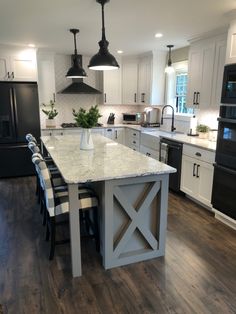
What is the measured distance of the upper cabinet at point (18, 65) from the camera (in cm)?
480

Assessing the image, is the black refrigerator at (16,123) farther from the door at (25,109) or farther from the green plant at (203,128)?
the green plant at (203,128)

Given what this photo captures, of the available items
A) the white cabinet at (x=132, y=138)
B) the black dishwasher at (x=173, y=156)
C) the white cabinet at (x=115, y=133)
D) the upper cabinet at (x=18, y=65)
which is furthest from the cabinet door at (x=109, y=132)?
the upper cabinet at (x=18, y=65)

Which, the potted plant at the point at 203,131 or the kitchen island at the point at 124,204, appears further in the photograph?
the potted plant at the point at 203,131

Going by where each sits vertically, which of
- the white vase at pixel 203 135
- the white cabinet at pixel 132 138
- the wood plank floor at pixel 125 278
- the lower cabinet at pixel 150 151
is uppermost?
the white vase at pixel 203 135

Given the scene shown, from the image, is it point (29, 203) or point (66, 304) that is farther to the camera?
point (29, 203)

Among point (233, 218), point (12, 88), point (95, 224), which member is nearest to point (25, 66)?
point (12, 88)

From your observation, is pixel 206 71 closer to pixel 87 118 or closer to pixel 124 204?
pixel 87 118

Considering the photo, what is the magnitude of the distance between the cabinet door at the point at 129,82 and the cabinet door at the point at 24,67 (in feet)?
6.75

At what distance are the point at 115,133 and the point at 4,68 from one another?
8.69ft

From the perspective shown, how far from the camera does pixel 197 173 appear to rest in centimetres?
370

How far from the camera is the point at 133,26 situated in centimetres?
344

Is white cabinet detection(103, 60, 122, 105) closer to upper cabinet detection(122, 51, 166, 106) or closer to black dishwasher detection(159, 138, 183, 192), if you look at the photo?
upper cabinet detection(122, 51, 166, 106)

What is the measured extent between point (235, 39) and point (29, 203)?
3575mm

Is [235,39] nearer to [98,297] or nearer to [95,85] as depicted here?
[98,297]
